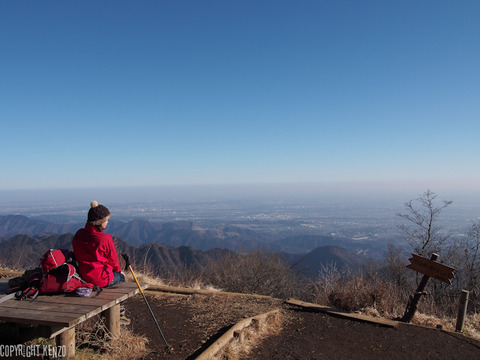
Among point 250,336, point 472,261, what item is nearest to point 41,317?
point 250,336

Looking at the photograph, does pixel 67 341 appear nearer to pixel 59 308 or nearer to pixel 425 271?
pixel 59 308

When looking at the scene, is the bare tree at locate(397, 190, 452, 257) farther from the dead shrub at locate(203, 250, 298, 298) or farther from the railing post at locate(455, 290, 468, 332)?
the railing post at locate(455, 290, 468, 332)

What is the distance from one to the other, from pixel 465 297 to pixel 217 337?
15.3ft

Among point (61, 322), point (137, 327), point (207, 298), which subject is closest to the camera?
point (61, 322)

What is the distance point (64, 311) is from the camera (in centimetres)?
276

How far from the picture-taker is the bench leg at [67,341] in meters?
2.93

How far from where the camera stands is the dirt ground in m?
3.90

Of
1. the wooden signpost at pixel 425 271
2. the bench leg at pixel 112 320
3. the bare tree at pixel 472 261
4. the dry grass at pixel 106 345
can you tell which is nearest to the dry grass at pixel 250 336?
the dry grass at pixel 106 345

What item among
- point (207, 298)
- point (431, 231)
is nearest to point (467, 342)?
point (207, 298)

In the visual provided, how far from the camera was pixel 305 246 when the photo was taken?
83938 mm

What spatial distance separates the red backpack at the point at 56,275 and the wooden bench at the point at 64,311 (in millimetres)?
90

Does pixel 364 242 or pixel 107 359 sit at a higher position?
pixel 107 359

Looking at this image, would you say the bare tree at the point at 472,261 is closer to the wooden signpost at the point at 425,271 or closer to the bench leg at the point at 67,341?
the wooden signpost at the point at 425,271

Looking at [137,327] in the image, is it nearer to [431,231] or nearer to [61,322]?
[61,322]
